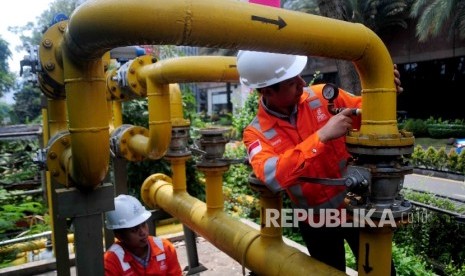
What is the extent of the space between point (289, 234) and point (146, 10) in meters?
3.99

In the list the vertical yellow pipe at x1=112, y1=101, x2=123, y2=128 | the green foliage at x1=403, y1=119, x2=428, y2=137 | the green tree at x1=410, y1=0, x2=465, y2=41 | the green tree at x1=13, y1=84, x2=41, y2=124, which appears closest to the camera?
the vertical yellow pipe at x1=112, y1=101, x2=123, y2=128

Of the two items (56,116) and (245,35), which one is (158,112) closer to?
(56,116)

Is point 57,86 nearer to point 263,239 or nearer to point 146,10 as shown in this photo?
point 146,10

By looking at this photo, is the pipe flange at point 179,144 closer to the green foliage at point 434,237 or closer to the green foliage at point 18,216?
the green foliage at point 18,216

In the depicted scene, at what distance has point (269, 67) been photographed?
165 centimetres

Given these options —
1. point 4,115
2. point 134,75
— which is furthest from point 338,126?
point 4,115

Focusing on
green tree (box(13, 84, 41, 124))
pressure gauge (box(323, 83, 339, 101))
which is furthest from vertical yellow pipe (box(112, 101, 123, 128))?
green tree (box(13, 84, 41, 124))

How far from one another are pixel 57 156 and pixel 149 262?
0.96 meters

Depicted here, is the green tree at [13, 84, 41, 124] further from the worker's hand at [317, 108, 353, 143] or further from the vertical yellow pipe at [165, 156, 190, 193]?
the worker's hand at [317, 108, 353, 143]

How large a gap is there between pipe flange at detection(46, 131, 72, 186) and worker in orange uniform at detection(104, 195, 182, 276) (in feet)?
2.37

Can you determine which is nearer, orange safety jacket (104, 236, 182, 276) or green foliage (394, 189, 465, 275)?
orange safety jacket (104, 236, 182, 276)

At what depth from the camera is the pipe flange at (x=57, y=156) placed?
5.27 ft

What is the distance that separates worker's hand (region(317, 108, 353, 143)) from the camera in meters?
1.33

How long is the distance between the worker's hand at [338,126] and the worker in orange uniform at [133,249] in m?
1.33
